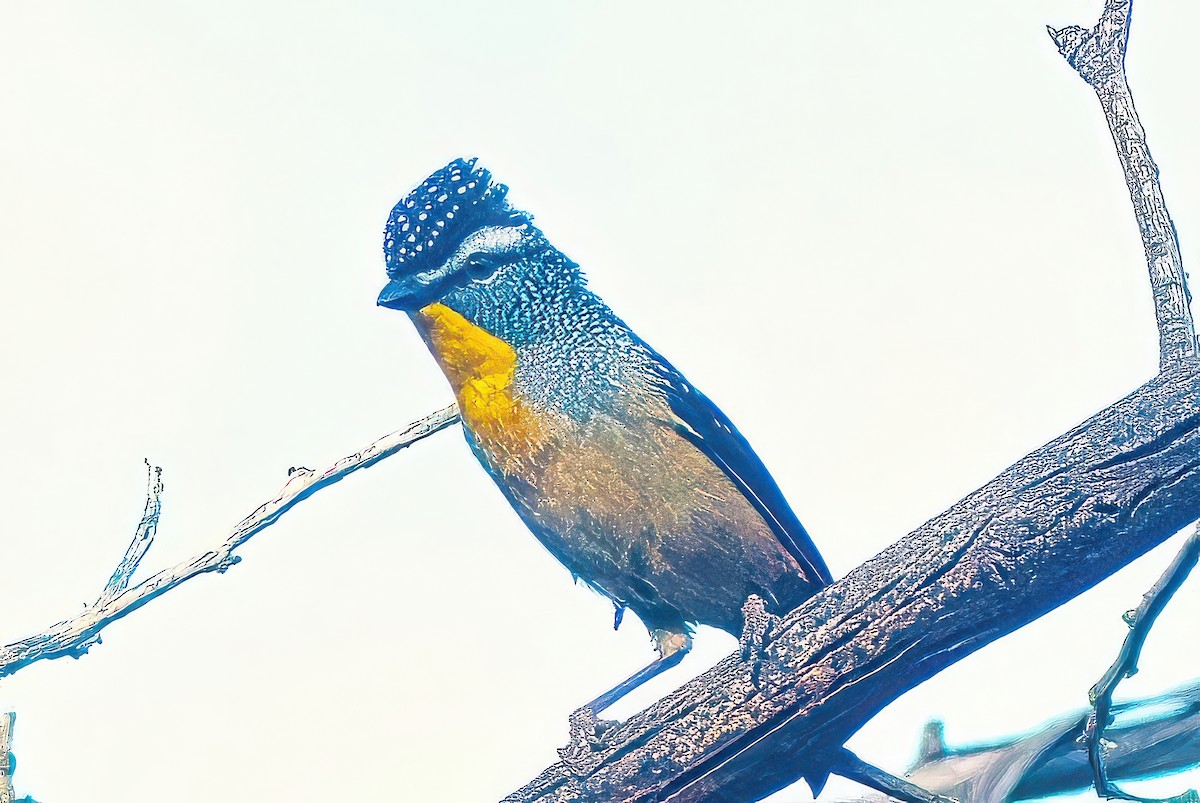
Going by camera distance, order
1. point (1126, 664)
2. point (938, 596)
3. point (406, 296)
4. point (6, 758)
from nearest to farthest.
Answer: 1. point (938, 596)
2. point (1126, 664)
3. point (406, 296)
4. point (6, 758)

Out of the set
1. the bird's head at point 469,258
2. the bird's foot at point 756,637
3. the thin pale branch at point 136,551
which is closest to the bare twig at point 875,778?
the bird's foot at point 756,637

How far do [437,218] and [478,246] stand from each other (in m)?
0.07

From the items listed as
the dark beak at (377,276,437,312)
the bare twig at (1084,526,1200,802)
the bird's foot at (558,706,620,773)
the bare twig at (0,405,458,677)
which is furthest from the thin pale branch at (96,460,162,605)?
the bare twig at (1084,526,1200,802)

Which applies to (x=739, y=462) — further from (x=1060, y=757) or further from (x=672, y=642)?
(x=1060, y=757)

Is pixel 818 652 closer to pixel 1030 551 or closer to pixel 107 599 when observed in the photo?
pixel 1030 551

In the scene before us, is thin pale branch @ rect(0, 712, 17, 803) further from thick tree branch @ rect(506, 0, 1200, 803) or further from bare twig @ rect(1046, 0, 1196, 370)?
bare twig @ rect(1046, 0, 1196, 370)

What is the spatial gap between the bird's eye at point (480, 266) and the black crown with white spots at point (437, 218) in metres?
0.03

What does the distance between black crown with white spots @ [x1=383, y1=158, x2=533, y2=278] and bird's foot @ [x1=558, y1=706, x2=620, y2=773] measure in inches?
23.2

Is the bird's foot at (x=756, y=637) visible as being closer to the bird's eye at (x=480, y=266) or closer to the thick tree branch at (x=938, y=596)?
the thick tree branch at (x=938, y=596)

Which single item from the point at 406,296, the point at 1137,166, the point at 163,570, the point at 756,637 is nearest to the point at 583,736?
the point at 756,637

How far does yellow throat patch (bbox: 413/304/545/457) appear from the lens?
125cm

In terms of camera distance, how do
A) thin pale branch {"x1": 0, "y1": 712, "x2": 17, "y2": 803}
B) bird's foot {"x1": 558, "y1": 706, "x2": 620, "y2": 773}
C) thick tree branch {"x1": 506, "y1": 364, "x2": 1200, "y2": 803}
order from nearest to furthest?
1. thick tree branch {"x1": 506, "y1": 364, "x2": 1200, "y2": 803}
2. bird's foot {"x1": 558, "y1": 706, "x2": 620, "y2": 773}
3. thin pale branch {"x1": 0, "y1": 712, "x2": 17, "y2": 803}

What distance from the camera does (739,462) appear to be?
1.29 m

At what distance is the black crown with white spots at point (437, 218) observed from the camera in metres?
1.33
